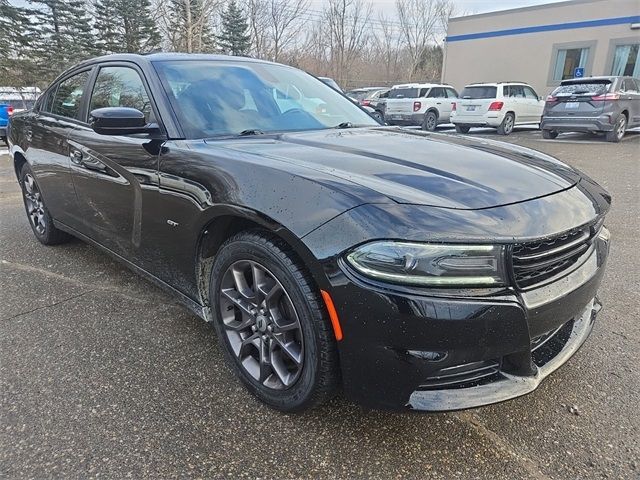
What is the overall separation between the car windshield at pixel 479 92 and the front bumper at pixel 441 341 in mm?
13797

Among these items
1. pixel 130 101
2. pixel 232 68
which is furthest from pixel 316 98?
pixel 130 101

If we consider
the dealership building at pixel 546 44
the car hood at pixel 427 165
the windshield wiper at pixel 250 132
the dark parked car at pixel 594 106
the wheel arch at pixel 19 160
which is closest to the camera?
the car hood at pixel 427 165

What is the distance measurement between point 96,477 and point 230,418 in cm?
54

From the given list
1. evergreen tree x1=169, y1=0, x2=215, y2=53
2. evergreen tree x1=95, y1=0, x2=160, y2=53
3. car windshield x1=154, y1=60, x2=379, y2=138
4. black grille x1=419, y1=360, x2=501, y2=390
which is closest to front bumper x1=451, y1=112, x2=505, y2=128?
evergreen tree x1=169, y1=0, x2=215, y2=53

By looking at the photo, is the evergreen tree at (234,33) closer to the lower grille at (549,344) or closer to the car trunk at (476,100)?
the car trunk at (476,100)

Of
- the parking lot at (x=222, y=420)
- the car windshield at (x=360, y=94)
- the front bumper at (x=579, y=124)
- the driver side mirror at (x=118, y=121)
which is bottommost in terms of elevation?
the parking lot at (x=222, y=420)

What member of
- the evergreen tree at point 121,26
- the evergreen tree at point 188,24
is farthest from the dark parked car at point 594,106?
the evergreen tree at point 121,26

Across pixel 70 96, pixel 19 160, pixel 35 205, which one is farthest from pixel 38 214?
pixel 70 96

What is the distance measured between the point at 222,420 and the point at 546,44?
23541 mm

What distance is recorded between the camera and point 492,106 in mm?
13977

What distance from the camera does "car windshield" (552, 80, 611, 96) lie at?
11406mm

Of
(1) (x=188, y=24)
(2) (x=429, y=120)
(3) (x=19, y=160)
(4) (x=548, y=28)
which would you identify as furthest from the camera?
(4) (x=548, y=28)

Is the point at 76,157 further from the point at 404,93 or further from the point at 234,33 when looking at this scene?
the point at 234,33

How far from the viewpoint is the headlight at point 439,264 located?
5.05ft
